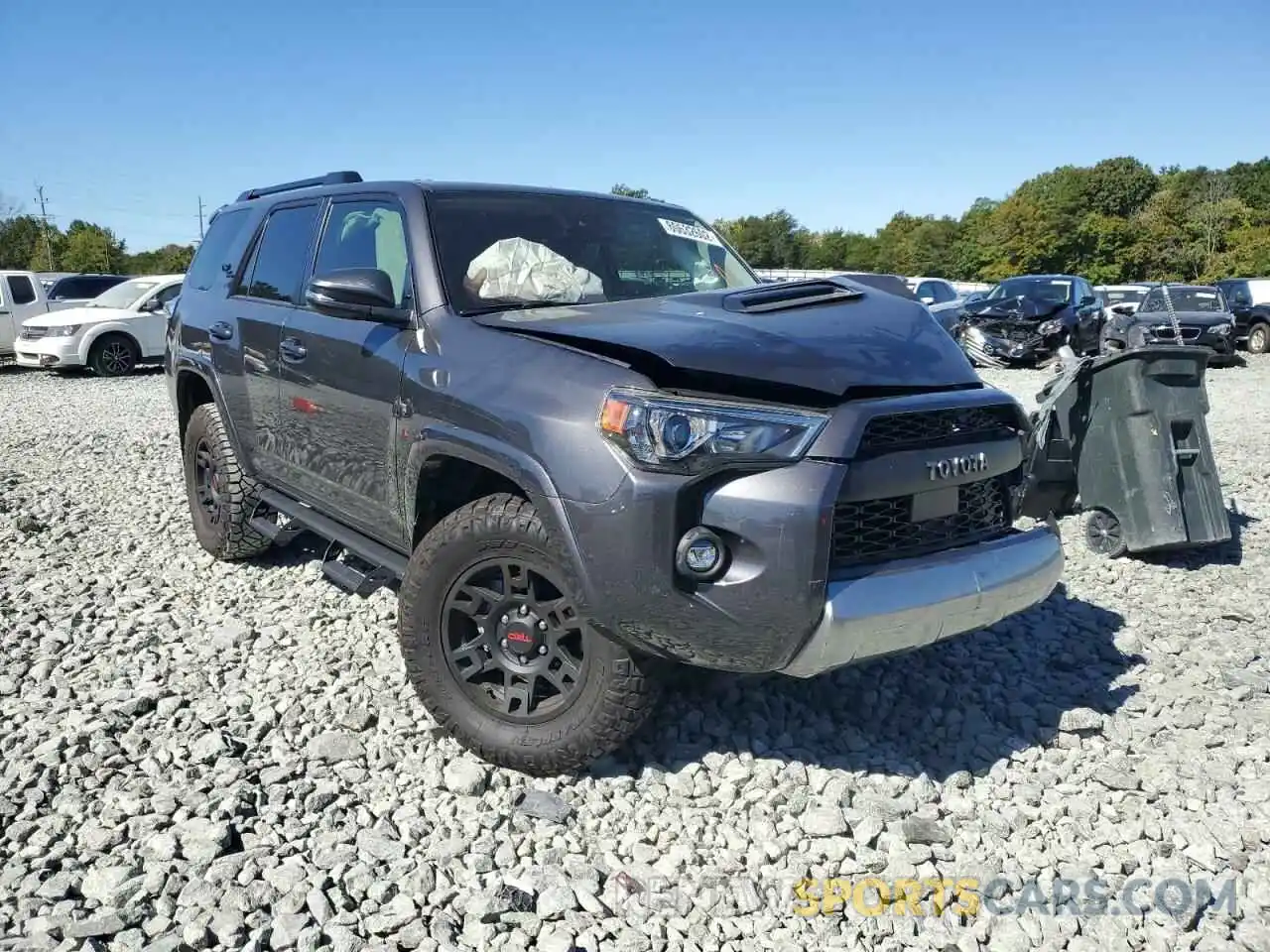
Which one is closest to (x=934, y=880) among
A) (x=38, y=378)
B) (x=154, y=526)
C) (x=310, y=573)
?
(x=310, y=573)

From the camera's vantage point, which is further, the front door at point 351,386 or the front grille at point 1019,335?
the front grille at point 1019,335

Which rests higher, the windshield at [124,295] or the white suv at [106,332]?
the windshield at [124,295]

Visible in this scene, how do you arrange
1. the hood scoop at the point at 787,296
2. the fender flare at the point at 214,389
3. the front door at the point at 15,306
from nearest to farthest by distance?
the hood scoop at the point at 787,296
the fender flare at the point at 214,389
the front door at the point at 15,306

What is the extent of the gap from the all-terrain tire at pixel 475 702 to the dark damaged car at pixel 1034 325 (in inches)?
585

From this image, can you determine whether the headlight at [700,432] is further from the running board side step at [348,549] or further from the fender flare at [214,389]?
the fender flare at [214,389]

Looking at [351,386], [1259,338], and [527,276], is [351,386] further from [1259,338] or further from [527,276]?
[1259,338]

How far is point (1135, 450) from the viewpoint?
5.34 meters

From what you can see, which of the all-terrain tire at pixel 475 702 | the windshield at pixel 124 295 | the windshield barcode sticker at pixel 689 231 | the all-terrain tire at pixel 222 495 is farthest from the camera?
the windshield at pixel 124 295

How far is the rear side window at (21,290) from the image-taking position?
17.2m

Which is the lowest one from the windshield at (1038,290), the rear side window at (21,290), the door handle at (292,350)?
the door handle at (292,350)

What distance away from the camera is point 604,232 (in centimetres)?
404

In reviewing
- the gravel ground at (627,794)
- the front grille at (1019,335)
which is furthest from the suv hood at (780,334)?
the front grille at (1019,335)

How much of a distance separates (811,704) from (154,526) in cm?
458

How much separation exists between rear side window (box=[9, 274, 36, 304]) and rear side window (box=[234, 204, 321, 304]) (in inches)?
608
